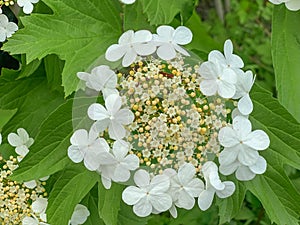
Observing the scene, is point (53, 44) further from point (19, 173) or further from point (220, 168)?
point (220, 168)

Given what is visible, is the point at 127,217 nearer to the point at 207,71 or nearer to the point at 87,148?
the point at 87,148

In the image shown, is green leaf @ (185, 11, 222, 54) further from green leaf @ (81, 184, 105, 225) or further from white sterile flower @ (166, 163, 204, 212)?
white sterile flower @ (166, 163, 204, 212)

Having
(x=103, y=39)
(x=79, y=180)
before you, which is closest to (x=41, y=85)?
(x=103, y=39)

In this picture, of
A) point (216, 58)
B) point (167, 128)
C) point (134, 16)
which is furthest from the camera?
point (134, 16)

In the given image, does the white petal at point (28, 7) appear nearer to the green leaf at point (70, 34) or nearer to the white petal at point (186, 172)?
the green leaf at point (70, 34)

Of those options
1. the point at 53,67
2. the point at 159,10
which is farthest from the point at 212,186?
the point at 53,67

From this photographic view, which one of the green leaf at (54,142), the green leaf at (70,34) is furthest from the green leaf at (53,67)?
the green leaf at (54,142)
